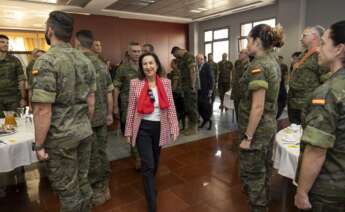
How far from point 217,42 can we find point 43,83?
9.60m

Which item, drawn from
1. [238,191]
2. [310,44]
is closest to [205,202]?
[238,191]

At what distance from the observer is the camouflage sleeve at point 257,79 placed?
1.61 meters

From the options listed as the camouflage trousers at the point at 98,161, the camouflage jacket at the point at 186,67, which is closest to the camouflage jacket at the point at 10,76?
the camouflage trousers at the point at 98,161

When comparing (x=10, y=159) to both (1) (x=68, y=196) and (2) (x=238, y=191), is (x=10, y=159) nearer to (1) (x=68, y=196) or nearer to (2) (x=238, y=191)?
(1) (x=68, y=196)

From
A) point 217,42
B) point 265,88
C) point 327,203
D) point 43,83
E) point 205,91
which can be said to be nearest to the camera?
point 327,203

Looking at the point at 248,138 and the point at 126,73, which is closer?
the point at 248,138

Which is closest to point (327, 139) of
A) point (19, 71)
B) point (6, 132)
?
point (6, 132)

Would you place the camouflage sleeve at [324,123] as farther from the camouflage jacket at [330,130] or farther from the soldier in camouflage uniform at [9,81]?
the soldier in camouflage uniform at [9,81]

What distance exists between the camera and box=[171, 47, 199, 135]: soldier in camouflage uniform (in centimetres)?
450

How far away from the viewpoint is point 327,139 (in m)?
0.96

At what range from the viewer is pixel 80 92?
1.58 metres

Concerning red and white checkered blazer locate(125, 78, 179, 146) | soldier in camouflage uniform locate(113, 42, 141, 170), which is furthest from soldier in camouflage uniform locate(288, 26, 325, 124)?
soldier in camouflage uniform locate(113, 42, 141, 170)

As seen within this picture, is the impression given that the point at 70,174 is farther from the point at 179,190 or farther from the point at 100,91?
the point at 179,190

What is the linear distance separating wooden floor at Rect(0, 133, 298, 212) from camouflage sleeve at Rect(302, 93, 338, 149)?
1.15 meters
